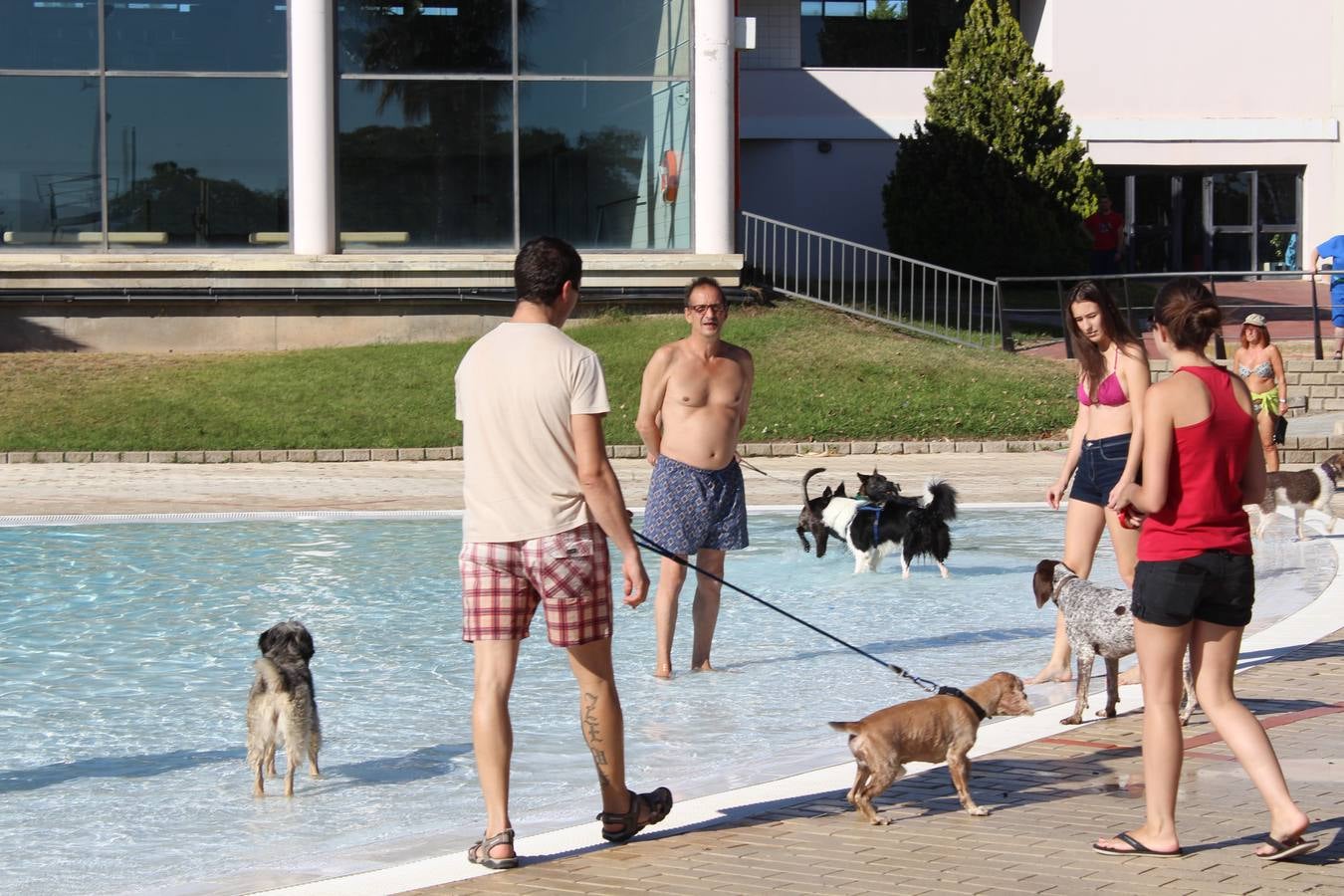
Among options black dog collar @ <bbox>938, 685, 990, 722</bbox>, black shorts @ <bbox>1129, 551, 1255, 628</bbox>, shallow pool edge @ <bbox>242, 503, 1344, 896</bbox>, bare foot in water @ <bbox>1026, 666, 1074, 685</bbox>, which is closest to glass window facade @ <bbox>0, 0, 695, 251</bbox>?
bare foot in water @ <bbox>1026, 666, 1074, 685</bbox>

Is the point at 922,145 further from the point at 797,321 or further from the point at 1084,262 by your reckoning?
the point at 797,321

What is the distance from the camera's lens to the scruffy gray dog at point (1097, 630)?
24.0 feet

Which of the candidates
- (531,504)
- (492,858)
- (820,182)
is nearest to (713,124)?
(820,182)

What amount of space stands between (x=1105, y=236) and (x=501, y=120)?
606 inches

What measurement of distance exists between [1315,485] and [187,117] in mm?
Answer: 18764

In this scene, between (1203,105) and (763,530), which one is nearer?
(763,530)

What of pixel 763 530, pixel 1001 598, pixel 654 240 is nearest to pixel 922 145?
pixel 654 240

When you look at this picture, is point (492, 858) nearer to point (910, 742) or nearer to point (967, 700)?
point (910, 742)

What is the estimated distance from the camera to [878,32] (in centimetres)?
3822

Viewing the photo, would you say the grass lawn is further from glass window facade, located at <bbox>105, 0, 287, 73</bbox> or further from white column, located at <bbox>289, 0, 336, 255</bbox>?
glass window facade, located at <bbox>105, 0, 287, 73</bbox>

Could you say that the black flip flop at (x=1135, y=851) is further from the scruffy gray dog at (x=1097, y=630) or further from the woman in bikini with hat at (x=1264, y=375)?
the woman in bikini with hat at (x=1264, y=375)

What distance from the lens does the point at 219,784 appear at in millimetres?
7035

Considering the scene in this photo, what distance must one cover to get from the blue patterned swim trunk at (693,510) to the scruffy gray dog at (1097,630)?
1680 mm

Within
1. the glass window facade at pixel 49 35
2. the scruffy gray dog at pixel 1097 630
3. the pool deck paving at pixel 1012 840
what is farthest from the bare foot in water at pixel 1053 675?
the glass window facade at pixel 49 35
